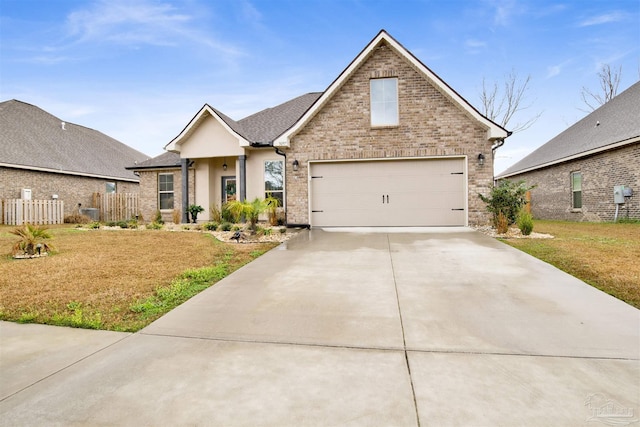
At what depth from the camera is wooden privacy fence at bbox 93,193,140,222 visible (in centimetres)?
1934

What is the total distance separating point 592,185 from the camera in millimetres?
15484

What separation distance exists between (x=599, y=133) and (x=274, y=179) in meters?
16.2

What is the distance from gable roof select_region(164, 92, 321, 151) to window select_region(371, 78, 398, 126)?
4.40 meters

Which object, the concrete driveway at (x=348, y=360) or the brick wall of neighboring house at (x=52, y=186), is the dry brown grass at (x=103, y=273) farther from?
the brick wall of neighboring house at (x=52, y=186)

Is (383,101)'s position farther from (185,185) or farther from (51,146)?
(51,146)

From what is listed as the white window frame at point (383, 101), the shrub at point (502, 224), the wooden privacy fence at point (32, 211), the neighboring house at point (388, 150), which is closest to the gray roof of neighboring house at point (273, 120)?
the neighboring house at point (388, 150)

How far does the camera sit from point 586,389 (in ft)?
7.42

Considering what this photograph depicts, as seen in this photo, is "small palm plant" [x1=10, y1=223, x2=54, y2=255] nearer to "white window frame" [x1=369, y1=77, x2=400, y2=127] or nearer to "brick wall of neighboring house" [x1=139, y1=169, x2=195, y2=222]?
"brick wall of neighboring house" [x1=139, y1=169, x2=195, y2=222]

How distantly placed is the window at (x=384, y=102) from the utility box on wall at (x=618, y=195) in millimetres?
10490

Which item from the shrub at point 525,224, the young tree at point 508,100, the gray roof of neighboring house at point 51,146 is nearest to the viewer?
the shrub at point 525,224

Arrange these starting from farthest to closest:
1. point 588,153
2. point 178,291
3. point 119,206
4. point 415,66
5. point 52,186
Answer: point 119,206 → point 52,186 → point 588,153 → point 415,66 → point 178,291

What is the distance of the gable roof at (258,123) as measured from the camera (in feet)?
44.9

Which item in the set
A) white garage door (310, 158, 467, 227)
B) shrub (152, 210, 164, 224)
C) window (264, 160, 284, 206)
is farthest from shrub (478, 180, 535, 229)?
shrub (152, 210, 164, 224)

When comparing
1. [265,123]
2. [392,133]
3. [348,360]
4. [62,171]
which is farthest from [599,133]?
[62,171]
